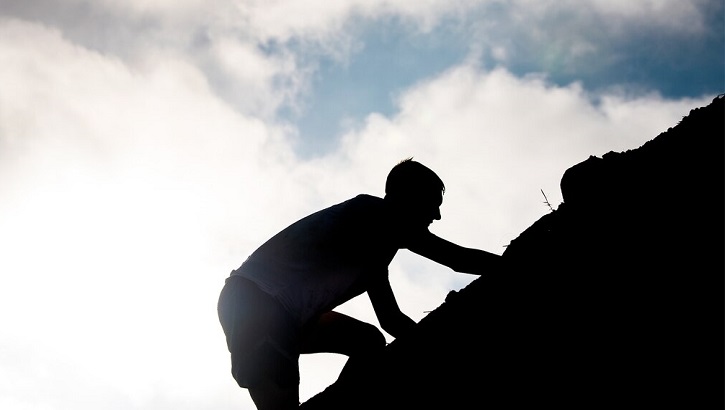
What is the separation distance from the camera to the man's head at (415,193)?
352 centimetres

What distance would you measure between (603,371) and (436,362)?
0.86 meters

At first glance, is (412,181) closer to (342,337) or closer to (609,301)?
(342,337)

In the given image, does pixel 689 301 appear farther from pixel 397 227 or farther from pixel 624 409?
pixel 397 227

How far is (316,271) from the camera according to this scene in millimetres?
3309

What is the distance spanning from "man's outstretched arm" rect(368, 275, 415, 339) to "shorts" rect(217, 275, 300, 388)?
0.74 meters

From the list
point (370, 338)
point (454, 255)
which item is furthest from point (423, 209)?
point (370, 338)

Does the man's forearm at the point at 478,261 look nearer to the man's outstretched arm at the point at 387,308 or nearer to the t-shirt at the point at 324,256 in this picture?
the t-shirt at the point at 324,256

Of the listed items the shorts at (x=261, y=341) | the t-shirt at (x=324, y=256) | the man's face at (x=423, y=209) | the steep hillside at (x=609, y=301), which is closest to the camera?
the steep hillside at (x=609, y=301)

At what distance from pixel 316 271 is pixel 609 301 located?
1.69 meters

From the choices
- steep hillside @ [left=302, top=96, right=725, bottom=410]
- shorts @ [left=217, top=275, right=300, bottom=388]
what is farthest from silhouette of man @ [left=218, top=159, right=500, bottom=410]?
steep hillside @ [left=302, top=96, right=725, bottom=410]

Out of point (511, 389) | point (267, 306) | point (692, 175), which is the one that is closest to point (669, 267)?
point (692, 175)

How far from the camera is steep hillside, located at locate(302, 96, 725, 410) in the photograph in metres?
1.75

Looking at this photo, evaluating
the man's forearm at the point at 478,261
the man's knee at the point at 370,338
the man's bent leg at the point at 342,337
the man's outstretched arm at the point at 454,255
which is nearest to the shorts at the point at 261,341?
the man's bent leg at the point at 342,337

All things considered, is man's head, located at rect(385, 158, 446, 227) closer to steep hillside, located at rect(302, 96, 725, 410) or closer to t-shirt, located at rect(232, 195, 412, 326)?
t-shirt, located at rect(232, 195, 412, 326)
